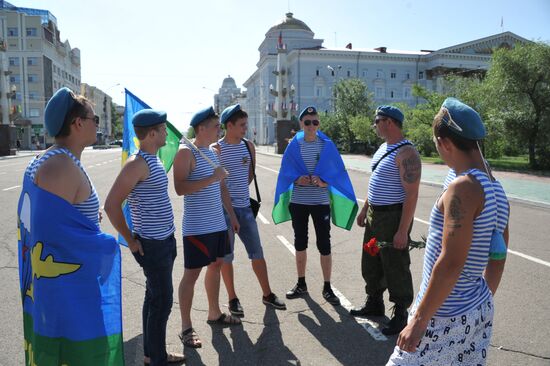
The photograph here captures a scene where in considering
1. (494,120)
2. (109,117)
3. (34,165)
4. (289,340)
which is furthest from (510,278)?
(109,117)

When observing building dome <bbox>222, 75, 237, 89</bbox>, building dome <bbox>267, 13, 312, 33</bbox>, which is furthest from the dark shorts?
building dome <bbox>222, 75, 237, 89</bbox>

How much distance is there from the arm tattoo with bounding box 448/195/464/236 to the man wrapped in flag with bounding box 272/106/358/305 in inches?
126

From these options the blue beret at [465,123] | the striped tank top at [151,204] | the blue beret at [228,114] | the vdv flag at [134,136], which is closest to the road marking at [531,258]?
the blue beret at [228,114]

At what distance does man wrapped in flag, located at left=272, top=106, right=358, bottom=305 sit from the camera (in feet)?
17.1

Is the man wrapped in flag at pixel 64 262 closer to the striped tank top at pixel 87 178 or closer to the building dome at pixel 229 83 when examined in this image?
the striped tank top at pixel 87 178

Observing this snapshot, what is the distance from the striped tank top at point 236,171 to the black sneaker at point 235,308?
39.4 inches

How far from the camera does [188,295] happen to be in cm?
407

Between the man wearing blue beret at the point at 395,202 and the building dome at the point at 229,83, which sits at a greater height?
the building dome at the point at 229,83

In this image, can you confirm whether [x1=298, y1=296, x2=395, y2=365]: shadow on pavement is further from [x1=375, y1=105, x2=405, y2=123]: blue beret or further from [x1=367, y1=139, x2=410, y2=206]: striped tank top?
[x1=375, y1=105, x2=405, y2=123]: blue beret

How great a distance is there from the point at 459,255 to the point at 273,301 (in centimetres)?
327

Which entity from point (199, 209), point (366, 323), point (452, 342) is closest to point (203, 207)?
point (199, 209)

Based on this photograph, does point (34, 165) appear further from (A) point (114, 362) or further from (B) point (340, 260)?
(B) point (340, 260)

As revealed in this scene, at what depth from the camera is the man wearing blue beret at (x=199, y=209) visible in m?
3.94

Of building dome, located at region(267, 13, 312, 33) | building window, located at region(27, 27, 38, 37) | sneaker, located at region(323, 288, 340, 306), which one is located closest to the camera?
sneaker, located at region(323, 288, 340, 306)
